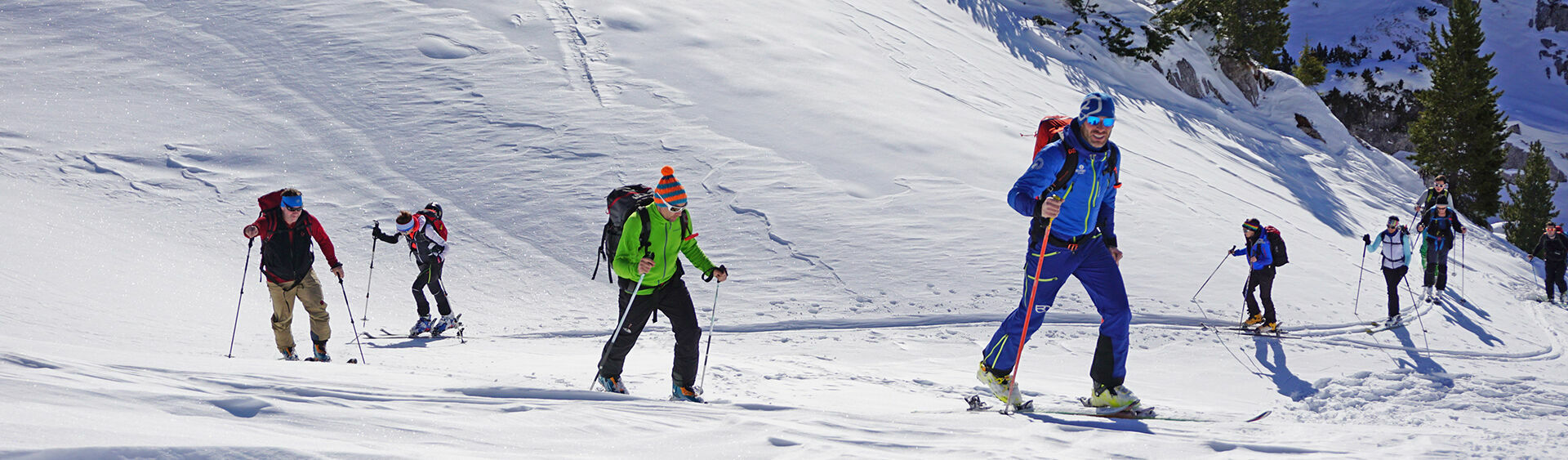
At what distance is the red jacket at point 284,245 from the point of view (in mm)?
7367

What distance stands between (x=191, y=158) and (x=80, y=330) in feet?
19.8

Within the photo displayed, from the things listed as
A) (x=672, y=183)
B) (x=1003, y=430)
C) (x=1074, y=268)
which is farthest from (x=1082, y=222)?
(x=672, y=183)

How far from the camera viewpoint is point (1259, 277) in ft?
34.7

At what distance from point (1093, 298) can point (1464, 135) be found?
39.7 m

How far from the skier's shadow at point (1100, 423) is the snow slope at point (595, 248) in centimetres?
3

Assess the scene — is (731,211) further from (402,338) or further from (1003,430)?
(1003,430)

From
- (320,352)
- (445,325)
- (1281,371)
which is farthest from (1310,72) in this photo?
(320,352)

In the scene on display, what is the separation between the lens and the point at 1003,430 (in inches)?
197

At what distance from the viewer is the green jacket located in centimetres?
581

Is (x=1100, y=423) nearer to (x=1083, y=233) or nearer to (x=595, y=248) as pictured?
(x=1083, y=233)

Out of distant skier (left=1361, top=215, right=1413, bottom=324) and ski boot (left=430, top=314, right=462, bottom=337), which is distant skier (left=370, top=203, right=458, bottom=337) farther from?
distant skier (left=1361, top=215, right=1413, bottom=324)

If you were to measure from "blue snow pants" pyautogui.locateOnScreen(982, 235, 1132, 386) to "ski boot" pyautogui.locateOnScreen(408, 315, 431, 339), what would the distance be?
605cm

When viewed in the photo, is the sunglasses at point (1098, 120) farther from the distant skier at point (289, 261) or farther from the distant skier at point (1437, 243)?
the distant skier at point (1437, 243)

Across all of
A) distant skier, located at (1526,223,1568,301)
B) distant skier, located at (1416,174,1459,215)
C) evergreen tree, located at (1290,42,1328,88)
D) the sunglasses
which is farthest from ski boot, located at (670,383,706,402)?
evergreen tree, located at (1290,42,1328,88)
